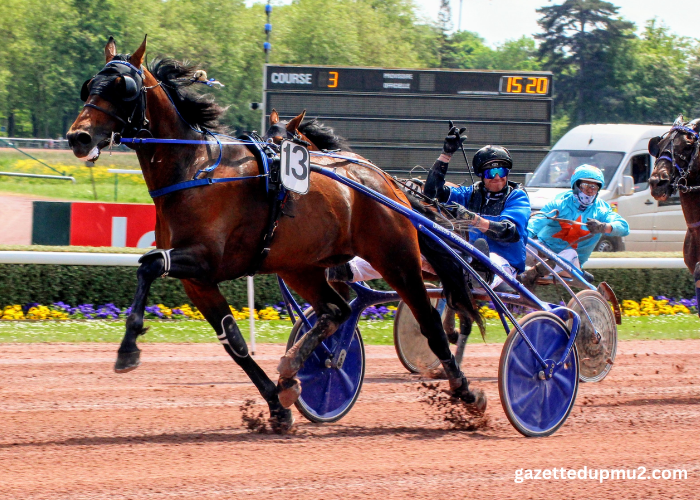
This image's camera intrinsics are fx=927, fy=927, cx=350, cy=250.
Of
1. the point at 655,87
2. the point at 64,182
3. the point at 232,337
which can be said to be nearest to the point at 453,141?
the point at 232,337

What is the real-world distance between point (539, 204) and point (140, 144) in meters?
9.05

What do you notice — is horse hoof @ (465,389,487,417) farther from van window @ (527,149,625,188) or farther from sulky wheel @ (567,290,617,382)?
van window @ (527,149,625,188)

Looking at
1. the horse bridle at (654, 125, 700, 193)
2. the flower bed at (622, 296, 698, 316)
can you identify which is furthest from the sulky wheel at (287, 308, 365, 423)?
the flower bed at (622, 296, 698, 316)

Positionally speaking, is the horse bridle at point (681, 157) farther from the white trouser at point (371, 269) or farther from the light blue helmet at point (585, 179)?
the white trouser at point (371, 269)

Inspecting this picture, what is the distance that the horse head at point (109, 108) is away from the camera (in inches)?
156

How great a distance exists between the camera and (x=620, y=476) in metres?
3.70

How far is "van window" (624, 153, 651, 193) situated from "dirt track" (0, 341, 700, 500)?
7547mm

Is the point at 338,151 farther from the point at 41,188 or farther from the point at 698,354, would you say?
the point at 41,188

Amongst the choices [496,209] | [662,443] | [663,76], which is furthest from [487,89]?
[663,76]

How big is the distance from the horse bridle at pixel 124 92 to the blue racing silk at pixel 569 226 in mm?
3356

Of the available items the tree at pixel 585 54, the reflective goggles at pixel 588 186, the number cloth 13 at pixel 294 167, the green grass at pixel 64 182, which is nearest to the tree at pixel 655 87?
the tree at pixel 585 54

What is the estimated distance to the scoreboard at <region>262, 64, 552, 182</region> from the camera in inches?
488

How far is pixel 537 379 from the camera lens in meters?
4.66

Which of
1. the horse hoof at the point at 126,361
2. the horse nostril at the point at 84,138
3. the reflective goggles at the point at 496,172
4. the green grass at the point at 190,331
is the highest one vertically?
the horse nostril at the point at 84,138
